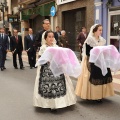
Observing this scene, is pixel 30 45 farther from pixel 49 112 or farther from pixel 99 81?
pixel 49 112

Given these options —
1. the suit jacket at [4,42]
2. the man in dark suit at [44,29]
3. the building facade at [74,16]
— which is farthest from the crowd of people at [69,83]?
the building facade at [74,16]

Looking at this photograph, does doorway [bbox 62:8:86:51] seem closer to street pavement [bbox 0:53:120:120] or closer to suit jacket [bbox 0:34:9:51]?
suit jacket [bbox 0:34:9:51]

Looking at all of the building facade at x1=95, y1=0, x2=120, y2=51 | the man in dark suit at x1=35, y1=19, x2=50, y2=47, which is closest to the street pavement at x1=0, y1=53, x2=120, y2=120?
the man in dark suit at x1=35, y1=19, x2=50, y2=47

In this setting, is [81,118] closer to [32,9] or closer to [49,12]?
[49,12]

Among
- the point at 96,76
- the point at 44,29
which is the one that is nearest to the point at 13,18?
the point at 44,29

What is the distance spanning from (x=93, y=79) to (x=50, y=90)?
1.07 meters

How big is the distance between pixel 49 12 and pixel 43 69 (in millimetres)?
13825

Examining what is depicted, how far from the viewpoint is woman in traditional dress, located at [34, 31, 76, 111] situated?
5.27 m

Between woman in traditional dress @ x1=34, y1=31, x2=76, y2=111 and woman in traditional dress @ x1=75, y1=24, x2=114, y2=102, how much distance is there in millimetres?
541

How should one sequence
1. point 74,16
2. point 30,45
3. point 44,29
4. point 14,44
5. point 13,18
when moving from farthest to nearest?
point 13,18
point 74,16
point 30,45
point 14,44
point 44,29

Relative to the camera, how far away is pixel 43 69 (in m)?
5.36

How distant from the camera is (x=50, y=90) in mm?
5266

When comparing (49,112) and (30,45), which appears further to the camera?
(30,45)

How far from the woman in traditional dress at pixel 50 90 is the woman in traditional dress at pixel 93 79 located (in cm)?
54
